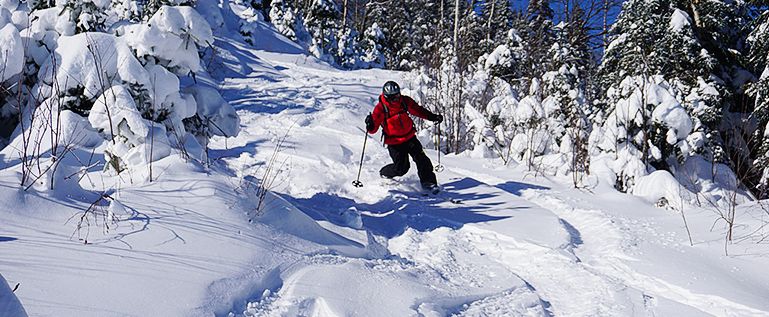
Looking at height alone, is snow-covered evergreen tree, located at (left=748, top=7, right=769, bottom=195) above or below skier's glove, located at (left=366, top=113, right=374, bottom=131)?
above

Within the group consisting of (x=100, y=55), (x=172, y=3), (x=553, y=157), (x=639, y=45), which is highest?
(x=639, y=45)

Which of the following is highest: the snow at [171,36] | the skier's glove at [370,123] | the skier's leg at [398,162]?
the snow at [171,36]

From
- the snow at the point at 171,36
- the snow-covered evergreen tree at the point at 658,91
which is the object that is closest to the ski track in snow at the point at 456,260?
the snow at the point at 171,36

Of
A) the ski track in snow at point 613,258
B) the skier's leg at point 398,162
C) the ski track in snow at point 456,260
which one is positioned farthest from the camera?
the skier's leg at point 398,162

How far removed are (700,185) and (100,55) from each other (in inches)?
364

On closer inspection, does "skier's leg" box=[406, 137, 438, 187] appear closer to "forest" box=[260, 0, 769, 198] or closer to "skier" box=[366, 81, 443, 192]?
"skier" box=[366, 81, 443, 192]

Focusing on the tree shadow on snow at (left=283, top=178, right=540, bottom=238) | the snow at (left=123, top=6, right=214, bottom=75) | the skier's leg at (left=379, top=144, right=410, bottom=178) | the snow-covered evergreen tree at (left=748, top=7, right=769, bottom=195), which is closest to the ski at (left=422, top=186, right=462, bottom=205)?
the tree shadow on snow at (left=283, top=178, right=540, bottom=238)

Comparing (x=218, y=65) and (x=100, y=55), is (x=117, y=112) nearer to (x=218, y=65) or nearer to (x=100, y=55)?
(x=100, y=55)

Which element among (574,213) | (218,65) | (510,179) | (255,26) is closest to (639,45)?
(510,179)

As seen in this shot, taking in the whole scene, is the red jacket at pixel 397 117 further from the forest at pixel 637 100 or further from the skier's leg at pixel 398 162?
the forest at pixel 637 100

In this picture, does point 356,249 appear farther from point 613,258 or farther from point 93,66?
point 93,66

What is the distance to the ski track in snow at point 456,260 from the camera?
304cm

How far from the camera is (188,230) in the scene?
3219 millimetres

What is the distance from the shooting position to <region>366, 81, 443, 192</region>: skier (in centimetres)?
626
